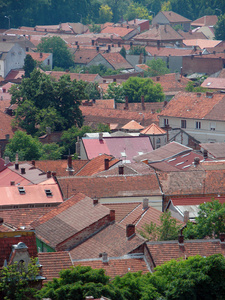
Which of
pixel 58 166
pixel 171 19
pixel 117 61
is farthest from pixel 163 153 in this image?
pixel 171 19

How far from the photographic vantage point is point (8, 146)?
6900 centimetres

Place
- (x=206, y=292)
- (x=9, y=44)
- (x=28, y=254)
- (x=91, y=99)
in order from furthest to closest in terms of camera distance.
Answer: (x=9, y=44) < (x=91, y=99) < (x=206, y=292) < (x=28, y=254)

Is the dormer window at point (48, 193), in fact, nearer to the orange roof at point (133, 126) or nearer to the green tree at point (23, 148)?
the green tree at point (23, 148)

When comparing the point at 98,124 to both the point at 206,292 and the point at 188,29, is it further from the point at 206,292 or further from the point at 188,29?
the point at 188,29

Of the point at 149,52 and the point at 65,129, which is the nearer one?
the point at 65,129

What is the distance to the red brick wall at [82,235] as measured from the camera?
131 ft

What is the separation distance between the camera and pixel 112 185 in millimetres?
50719

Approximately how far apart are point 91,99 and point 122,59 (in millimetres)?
31703

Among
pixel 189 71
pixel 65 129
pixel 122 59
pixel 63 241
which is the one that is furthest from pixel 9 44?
pixel 63 241

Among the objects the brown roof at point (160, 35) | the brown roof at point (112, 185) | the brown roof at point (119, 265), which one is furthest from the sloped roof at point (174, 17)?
the brown roof at point (119, 265)

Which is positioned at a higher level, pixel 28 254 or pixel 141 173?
pixel 28 254

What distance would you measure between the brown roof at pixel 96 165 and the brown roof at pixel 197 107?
15.3 metres

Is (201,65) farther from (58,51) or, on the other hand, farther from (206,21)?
(206,21)

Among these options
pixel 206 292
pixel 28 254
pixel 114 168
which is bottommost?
pixel 114 168
